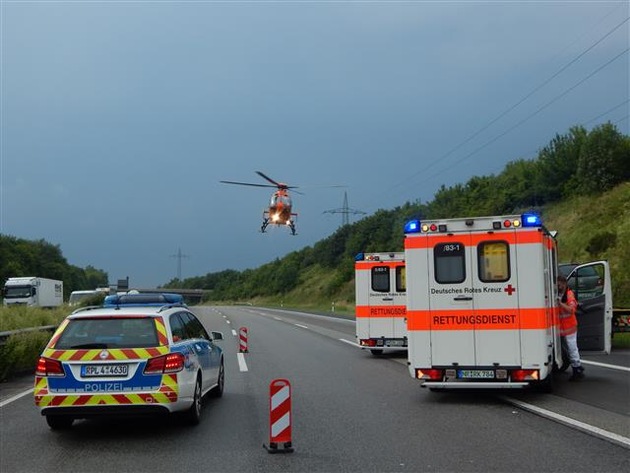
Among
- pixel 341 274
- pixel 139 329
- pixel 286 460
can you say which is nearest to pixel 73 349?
pixel 139 329

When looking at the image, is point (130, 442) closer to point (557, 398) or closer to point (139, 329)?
point (139, 329)

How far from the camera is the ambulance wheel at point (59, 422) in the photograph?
8986 millimetres

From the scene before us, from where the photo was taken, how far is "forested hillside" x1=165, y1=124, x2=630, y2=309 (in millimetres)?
38594

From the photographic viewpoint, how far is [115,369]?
8.40 m

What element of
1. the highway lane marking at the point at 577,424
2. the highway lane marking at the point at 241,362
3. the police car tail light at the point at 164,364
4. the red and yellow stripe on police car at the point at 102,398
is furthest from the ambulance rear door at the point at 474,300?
the highway lane marking at the point at 241,362

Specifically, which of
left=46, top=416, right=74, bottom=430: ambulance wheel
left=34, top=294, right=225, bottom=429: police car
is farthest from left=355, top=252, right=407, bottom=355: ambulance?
left=46, top=416, right=74, bottom=430: ambulance wheel

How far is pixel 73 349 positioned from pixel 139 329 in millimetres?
797

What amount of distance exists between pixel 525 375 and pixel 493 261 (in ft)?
5.77

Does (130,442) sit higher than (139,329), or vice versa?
(139,329)

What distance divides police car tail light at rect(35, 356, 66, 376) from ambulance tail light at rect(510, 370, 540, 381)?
637 cm

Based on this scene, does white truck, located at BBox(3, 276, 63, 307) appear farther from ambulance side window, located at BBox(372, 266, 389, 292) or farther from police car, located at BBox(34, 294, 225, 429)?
police car, located at BBox(34, 294, 225, 429)

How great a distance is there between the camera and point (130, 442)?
27.5 ft

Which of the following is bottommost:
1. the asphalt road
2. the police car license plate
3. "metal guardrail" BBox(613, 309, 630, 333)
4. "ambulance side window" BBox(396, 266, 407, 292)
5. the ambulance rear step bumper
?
the asphalt road

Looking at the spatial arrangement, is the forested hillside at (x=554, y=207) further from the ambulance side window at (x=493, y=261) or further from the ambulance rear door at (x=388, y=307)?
the ambulance rear door at (x=388, y=307)
